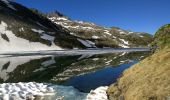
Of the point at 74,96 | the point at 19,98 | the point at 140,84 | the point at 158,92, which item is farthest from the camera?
the point at 74,96

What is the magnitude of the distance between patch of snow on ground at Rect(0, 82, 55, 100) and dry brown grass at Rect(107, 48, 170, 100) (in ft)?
18.6

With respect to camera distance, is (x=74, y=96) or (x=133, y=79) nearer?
(x=133, y=79)

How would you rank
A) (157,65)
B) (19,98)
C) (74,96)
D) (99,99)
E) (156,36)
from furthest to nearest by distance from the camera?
(156,36)
(74,96)
(19,98)
(99,99)
(157,65)

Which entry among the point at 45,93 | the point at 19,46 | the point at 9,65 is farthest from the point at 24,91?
the point at 19,46

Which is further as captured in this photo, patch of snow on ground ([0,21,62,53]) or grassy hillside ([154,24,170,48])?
patch of snow on ground ([0,21,62,53])

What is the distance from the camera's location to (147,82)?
48.1 feet

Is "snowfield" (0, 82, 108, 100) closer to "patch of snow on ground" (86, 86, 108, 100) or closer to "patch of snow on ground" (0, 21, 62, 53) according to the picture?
"patch of snow on ground" (86, 86, 108, 100)

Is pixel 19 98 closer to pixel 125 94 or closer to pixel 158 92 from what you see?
pixel 125 94

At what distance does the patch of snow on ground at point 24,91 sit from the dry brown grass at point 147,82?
5.68m

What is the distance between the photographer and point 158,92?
13.2 meters

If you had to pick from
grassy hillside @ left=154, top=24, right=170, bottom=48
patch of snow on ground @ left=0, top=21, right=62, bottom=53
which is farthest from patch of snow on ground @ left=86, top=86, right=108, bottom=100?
patch of snow on ground @ left=0, top=21, right=62, bottom=53

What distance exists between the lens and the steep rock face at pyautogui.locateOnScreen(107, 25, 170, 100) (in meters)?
13.5

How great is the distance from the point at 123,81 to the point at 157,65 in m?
2.23

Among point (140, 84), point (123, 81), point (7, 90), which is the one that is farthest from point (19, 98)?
point (140, 84)
